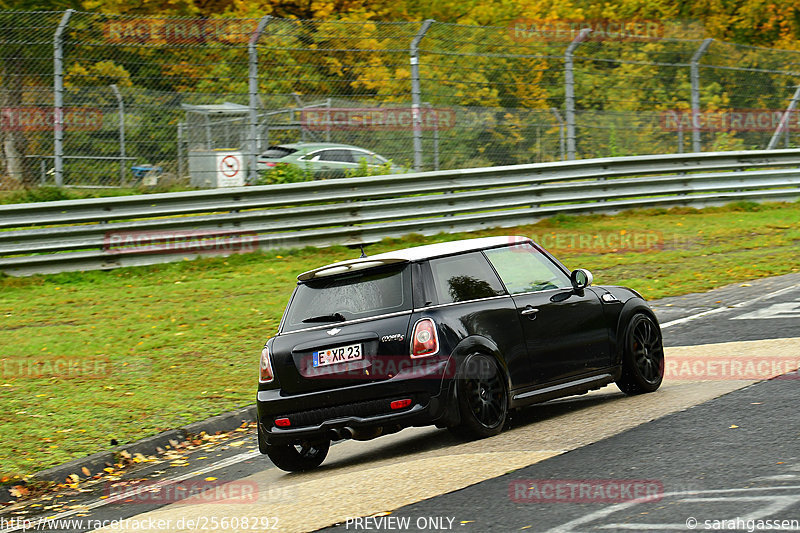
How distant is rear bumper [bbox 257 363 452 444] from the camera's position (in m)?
7.37

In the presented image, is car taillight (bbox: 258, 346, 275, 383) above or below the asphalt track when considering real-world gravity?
above

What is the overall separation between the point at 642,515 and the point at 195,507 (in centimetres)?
295

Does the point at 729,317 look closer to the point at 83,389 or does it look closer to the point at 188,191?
the point at 83,389

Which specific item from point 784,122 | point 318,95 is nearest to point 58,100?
point 318,95

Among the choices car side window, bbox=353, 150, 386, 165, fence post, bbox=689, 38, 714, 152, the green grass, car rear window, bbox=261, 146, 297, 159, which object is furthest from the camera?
fence post, bbox=689, 38, 714, 152

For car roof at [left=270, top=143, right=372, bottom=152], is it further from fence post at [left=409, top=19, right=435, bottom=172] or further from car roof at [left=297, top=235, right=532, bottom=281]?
car roof at [left=297, top=235, right=532, bottom=281]

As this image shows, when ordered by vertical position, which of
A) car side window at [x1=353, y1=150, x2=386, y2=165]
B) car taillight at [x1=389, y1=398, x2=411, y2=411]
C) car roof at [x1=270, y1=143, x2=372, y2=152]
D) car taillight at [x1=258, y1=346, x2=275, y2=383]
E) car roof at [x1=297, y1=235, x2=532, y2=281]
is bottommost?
car taillight at [x1=389, y1=398, x2=411, y2=411]

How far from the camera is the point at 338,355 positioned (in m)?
7.53

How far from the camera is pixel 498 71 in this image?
796 inches

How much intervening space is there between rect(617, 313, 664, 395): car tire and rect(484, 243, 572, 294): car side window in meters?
0.70

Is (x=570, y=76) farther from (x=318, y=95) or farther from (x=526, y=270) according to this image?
(x=526, y=270)

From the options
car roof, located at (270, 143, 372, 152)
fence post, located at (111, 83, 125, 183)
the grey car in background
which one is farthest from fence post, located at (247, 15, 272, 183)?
fence post, located at (111, 83, 125, 183)

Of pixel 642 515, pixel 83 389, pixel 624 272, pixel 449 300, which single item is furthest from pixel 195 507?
pixel 624 272

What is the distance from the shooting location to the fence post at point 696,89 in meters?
22.5
